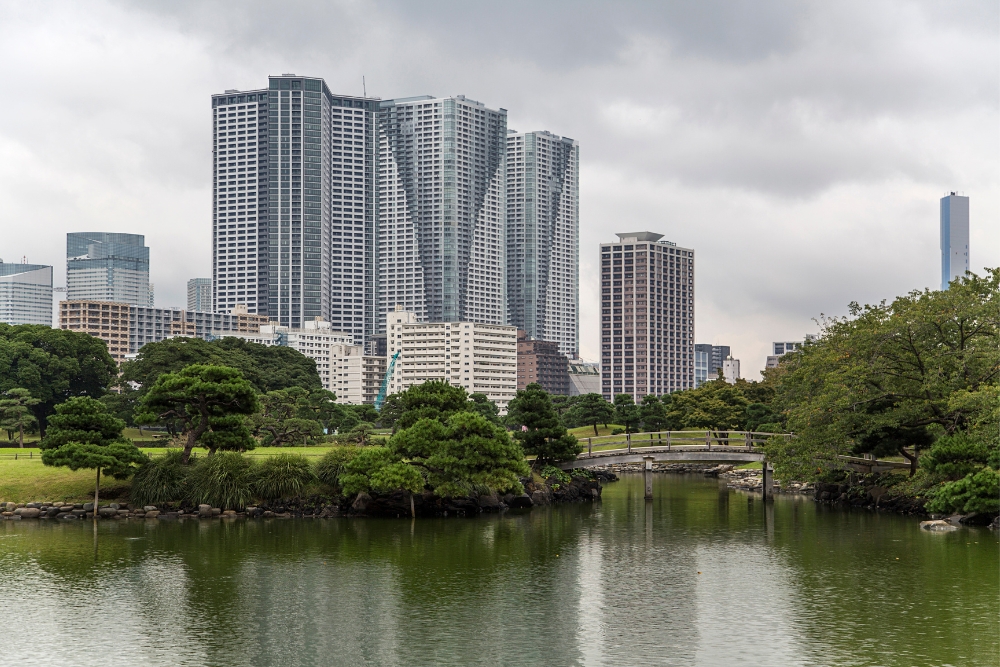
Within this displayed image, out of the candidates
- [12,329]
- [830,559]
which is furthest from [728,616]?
[12,329]

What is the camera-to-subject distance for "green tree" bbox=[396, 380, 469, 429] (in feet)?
175

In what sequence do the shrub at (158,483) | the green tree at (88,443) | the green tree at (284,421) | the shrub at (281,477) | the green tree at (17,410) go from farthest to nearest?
the green tree at (284,421)
the green tree at (17,410)
the shrub at (281,477)
the shrub at (158,483)
the green tree at (88,443)

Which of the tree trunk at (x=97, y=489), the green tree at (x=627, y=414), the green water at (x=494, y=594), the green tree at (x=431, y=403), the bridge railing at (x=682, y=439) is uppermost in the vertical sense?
the green tree at (x=431, y=403)

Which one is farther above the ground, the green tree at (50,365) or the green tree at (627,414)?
the green tree at (50,365)

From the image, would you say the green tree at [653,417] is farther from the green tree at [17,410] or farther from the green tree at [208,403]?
the green tree at [17,410]

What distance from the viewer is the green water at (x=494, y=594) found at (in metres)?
22.5

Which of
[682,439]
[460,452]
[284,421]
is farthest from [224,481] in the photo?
[682,439]

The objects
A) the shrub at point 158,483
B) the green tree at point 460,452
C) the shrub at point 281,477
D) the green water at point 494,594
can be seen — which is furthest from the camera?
the shrub at point 281,477

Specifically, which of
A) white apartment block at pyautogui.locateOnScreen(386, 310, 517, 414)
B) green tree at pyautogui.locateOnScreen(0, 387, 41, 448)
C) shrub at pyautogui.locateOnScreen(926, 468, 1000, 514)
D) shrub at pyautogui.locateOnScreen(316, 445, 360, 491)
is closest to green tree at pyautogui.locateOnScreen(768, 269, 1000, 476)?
shrub at pyautogui.locateOnScreen(926, 468, 1000, 514)

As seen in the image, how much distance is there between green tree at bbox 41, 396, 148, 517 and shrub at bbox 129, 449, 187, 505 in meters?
0.64

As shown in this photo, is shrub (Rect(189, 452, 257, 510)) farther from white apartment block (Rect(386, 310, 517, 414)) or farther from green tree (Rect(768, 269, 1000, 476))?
white apartment block (Rect(386, 310, 517, 414))

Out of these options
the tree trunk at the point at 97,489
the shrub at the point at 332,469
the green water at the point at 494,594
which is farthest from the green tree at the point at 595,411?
the tree trunk at the point at 97,489

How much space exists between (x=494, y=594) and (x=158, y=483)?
26.0m

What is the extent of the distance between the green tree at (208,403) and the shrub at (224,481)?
0.82 m
